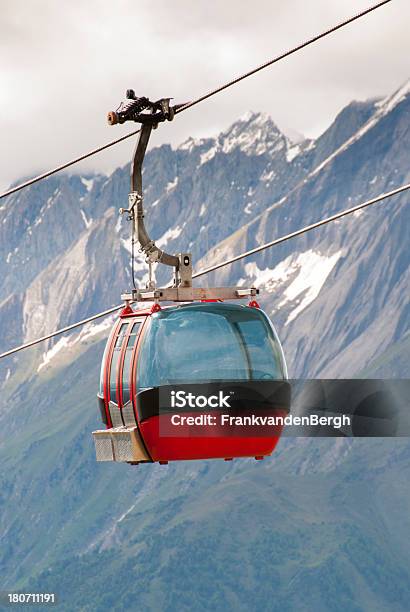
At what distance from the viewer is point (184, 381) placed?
32906 mm

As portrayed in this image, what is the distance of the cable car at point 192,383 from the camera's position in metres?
33.1

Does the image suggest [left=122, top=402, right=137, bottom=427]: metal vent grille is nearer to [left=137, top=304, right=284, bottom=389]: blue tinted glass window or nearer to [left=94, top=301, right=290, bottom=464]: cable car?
[left=94, top=301, right=290, bottom=464]: cable car

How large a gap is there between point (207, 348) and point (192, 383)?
0.95 meters

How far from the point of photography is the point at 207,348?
3347 centimetres

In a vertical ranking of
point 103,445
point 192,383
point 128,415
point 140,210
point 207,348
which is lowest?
point 103,445

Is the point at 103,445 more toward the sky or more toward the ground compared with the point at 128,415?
more toward the ground

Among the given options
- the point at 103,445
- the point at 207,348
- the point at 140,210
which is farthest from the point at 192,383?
the point at 140,210

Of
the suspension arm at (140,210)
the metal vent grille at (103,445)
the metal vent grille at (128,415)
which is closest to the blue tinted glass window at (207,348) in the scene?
the metal vent grille at (128,415)

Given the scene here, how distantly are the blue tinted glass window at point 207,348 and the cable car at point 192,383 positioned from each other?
0.06 ft

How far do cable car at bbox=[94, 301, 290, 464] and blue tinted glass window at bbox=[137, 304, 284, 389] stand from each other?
19 mm

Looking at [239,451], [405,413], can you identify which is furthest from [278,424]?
[405,413]

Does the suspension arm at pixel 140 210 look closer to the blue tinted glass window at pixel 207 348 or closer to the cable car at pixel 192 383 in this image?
the cable car at pixel 192 383

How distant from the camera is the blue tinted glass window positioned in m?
33.2

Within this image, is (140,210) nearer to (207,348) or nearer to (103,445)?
(207,348)
